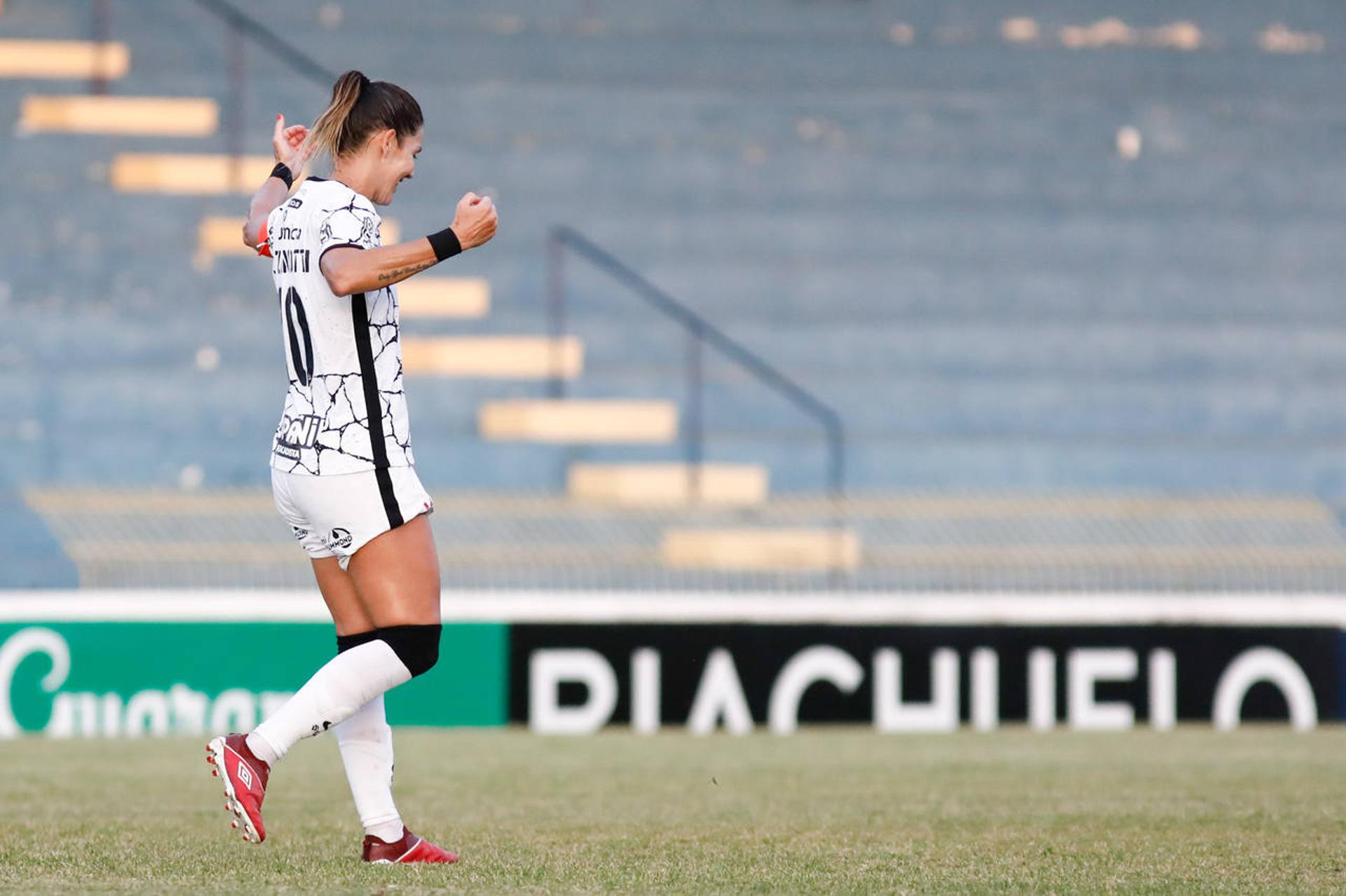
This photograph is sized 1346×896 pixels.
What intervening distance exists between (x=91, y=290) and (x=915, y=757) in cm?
831

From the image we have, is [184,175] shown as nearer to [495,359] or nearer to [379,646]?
[495,359]

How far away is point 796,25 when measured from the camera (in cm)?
1642

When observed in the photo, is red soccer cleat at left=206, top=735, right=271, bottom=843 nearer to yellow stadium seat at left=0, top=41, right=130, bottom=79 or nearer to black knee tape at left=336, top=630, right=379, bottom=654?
black knee tape at left=336, top=630, right=379, bottom=654

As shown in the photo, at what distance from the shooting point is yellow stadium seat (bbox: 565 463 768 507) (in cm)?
1280

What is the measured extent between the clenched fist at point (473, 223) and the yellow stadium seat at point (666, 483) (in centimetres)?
873

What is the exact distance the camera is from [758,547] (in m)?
12.3

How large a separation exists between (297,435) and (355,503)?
173mm

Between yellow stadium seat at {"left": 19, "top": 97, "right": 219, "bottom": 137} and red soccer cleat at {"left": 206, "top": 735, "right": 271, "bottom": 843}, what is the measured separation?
1193 centimetres

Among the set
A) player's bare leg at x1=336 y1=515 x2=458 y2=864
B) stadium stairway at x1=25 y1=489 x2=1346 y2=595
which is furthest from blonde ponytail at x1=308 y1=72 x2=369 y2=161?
stadium stairway at x1=25 y1=489 x2=1346 y2=595

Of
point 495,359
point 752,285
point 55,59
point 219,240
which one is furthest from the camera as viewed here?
point 55,59

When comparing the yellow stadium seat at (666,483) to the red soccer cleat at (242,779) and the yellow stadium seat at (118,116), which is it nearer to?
the yellow stadium seat at (118,116)

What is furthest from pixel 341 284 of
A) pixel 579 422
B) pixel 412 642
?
pixel 579 422

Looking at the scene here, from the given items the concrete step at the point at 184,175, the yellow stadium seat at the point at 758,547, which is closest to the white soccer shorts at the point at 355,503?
the yellow stadium seat at the point at 758,547

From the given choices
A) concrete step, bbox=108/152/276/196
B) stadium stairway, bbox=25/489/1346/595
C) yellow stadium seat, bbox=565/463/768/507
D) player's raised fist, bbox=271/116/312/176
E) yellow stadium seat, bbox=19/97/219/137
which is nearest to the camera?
player's raised fist, bbox=271/116/312/176
